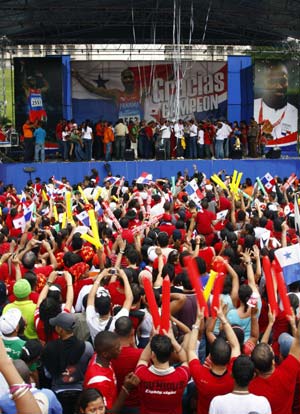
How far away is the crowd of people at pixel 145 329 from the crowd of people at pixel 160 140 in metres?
12.8

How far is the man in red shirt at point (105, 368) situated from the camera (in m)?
4.15

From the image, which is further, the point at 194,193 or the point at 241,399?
the point at 194,193

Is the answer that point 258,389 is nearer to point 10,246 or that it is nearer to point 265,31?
point 10,246

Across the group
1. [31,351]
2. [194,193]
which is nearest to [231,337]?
[31,351]

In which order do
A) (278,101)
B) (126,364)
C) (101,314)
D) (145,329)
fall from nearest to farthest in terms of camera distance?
(126,364), (101,314), (145,329), (278,101)

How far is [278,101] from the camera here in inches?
920

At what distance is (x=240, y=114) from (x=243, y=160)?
14.2 ft

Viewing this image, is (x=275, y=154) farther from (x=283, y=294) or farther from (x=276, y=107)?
(x=283, y=294)

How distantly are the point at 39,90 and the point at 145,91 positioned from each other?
16.8 feet

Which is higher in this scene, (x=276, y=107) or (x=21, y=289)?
(x=276, y=107)

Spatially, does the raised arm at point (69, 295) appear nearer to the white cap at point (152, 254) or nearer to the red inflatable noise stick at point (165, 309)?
the red inflatable noise stick at point (165, 309)

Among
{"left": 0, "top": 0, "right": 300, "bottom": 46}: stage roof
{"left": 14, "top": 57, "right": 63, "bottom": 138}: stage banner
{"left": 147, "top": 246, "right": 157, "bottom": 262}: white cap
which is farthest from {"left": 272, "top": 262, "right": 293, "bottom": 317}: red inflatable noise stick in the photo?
{"left": 14, "top": 57, "right": 63, "bottom": 138}: stage banner

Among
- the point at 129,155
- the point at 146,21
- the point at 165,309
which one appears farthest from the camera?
the point at 146,21

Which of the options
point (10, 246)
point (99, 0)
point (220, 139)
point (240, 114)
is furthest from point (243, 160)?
point (10, 246)
